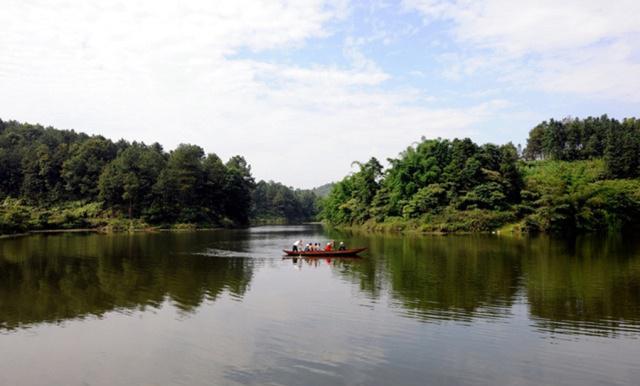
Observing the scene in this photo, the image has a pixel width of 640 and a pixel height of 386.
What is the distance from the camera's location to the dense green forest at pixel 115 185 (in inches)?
3314

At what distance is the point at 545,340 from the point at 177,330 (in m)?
11.5

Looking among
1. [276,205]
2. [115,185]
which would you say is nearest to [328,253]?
[115,185]

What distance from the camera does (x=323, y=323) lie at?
17516mm

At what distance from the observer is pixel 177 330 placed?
16594 millimetres

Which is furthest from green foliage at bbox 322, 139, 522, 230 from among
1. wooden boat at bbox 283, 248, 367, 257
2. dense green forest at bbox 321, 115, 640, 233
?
wooden boat at bbox 283, 248, 367, 257

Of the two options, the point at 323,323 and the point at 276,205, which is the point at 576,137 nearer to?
the point at 276,205

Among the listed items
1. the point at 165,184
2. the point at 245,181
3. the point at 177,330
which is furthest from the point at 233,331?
the point at 245,181

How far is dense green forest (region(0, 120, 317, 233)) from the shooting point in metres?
84.2

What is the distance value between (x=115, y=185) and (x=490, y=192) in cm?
5895

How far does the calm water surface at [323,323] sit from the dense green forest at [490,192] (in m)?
30.8

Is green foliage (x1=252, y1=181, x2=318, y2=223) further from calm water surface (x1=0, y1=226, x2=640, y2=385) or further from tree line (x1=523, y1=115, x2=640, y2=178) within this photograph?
calm water surface (x1=0, y1=226, x2=640, y2=385)

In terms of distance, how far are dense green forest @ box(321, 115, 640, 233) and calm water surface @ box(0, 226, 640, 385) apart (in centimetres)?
3085

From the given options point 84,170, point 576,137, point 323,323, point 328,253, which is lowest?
point 323,323

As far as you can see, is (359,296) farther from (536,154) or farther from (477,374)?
(536,154)
